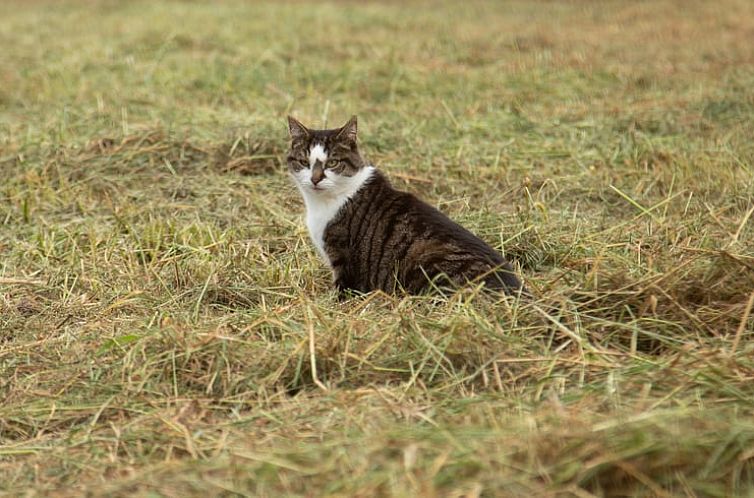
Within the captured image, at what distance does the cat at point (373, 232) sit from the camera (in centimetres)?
477

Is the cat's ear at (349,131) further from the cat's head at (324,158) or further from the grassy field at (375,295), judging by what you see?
the grassy field at (375,295)

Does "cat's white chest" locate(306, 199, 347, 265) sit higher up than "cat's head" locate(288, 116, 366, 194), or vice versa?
"cat's head" locate(288, 116, 366, 194)

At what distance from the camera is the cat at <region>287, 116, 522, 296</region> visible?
4.77m

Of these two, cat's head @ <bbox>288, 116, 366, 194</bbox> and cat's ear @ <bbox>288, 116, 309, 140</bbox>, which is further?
cat's ear @ <bbox>288, 116, 309, 140</bbox>

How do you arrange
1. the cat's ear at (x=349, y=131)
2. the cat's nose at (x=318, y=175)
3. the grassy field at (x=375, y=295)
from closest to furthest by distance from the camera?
the grassy field at (x=375, y=295)
the cat's nose at (x=318, y=175)
the cat's ear at (x=349, y=131)

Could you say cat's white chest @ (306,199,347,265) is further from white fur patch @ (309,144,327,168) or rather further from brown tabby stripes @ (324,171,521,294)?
white fur patch @ (309,144,327,168)

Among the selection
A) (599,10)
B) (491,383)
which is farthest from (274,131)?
(599,10)

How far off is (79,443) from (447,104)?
17.4 feet

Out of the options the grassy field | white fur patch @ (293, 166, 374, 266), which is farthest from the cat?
the grassy field

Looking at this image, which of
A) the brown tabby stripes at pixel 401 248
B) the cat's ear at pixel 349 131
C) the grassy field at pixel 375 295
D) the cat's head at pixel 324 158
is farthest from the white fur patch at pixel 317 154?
the grassy field at pixel 375 295

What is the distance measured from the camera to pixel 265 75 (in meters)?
9.15

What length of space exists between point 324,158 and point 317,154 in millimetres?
44

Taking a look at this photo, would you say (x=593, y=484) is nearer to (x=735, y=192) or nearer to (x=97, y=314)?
(x=97, y=314)

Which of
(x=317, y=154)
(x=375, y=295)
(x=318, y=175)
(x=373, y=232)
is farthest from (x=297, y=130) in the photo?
(x=375, y=295)
